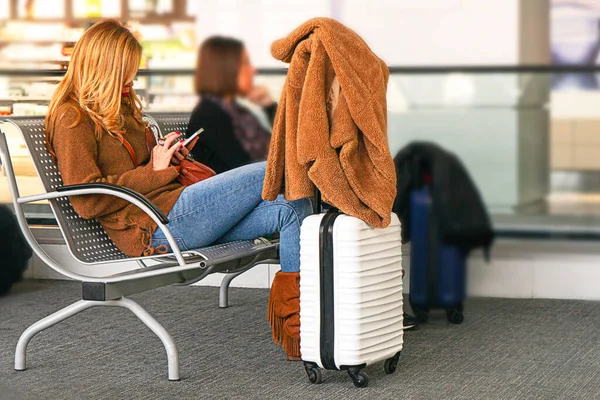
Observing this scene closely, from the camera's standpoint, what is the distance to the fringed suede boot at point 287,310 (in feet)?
9.61

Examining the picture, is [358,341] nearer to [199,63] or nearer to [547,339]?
[547,339]

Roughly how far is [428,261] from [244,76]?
48.8 inches

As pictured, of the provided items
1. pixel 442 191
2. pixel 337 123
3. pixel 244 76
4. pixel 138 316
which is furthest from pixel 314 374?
pixel 244 76

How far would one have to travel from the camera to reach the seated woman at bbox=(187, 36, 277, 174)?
13.3 feet

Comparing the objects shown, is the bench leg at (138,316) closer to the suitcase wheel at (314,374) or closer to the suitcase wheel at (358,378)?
the suitcase wheel at (314,374)

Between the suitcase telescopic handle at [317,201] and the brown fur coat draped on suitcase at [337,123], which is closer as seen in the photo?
the brown fur coat draped on suitcase at [337,123]

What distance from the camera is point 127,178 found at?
3057 millimetres

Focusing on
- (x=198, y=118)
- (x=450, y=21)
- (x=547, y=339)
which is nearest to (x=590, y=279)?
(x=547, y=339)

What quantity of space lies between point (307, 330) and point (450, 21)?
4377mm

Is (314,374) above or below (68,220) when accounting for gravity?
below

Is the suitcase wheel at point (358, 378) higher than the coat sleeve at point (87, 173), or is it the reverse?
the coat sleeve at point (87, 173)

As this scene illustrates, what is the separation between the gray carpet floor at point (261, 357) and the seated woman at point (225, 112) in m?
0.61

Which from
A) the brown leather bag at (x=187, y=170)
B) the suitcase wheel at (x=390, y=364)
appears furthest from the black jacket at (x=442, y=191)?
the suitcase wheel at (x=390, y=364)

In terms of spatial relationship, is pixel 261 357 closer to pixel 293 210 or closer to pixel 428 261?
pixel 293 210
